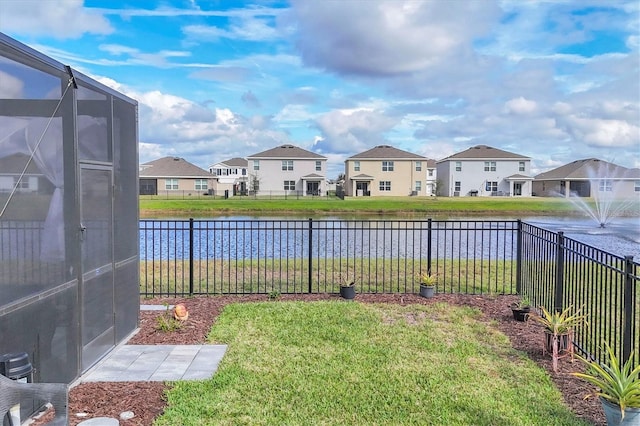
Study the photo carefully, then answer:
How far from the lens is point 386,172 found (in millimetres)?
57469

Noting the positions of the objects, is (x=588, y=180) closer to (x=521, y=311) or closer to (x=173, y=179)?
(x=173, y=179)

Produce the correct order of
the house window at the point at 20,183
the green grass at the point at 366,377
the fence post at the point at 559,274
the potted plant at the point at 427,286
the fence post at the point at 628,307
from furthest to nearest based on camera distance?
the potted plant at the point at 427,286 < the fence post at the point at 559,274 < the fence post at the point at 628,307 < the green grass at the point at 366,377 < the house window at the point at 20,183

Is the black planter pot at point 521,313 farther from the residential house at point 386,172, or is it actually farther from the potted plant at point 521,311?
the residential house at point 386,172

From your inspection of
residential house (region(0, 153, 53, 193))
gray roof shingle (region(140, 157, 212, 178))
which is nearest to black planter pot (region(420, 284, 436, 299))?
residential house (region(0, 153, 53, 193))

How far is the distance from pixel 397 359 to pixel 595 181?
2463 inches

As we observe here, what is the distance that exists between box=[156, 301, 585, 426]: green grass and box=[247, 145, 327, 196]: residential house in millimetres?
50080

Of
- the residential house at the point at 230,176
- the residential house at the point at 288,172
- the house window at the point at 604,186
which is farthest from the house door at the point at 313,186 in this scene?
the house window at the point at 604,186

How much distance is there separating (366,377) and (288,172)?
53082 mm

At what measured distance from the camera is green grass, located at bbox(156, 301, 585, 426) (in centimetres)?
397

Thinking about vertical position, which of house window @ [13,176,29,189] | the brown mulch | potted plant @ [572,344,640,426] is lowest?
the brown mulch

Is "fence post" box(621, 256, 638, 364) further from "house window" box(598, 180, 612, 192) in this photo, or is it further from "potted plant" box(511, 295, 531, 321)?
"house window" box(598, 180, 612, 192)

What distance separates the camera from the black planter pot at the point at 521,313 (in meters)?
6.91

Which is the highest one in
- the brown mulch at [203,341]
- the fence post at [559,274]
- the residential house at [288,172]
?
the residential house at [288,172]

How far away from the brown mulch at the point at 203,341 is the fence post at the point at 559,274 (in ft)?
1.44
